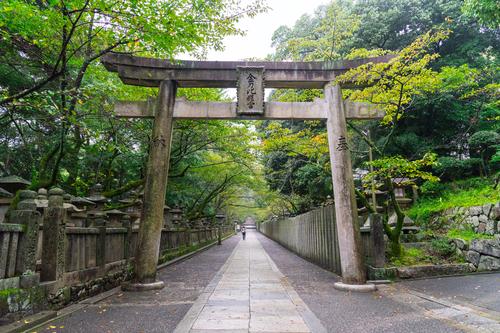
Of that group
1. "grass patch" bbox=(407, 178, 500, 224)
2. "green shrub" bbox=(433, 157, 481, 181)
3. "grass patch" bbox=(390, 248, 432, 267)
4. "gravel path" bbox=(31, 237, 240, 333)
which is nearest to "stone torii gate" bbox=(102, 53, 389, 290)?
→ "gravel path" bbox=(31, 237, 240, 333)

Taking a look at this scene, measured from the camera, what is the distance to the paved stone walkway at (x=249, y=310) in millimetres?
5227

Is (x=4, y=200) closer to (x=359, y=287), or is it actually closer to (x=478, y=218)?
(x=359, y=287)

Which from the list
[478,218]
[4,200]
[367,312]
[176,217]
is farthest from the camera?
[176,217]

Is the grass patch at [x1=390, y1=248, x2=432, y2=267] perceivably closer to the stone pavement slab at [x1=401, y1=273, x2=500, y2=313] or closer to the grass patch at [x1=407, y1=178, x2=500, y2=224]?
the stone pavement slab at [x1=401, y1=273, x2=500, y2=313]

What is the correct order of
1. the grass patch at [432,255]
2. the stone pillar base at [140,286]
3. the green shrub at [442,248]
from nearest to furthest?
the stone pillar base at [140,286]
the grass patch at [432,255]
the green shrub at [442,248]

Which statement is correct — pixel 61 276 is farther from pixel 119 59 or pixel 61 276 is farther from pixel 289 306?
pixel 119 59

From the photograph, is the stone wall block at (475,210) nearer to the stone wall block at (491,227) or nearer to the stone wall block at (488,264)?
the stone wall block at (491,227)

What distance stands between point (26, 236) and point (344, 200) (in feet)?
23.4

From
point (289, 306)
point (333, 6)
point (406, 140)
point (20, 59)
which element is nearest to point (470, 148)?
point (406, 140)

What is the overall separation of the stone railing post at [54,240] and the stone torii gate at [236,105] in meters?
2.20

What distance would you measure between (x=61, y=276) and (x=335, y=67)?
28.4 ft

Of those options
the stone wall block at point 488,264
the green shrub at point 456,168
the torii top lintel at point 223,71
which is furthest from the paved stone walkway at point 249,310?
Answer: the green shrub at point 456,168

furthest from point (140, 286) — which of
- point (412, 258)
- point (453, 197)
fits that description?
point (453, 197)

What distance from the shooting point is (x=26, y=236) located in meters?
5.65
